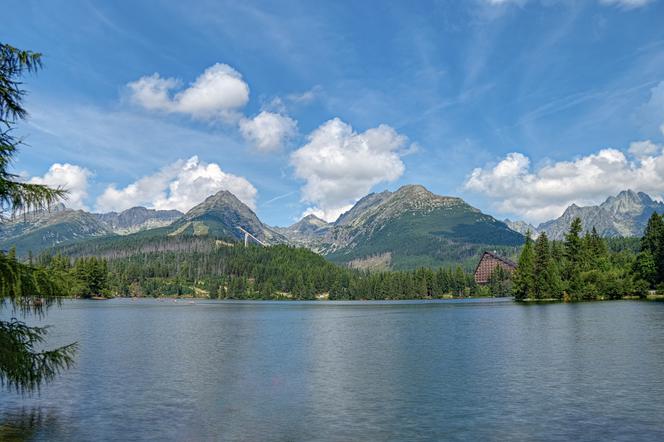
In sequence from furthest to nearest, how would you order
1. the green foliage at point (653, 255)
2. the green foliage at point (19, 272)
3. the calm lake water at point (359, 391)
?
the green foliage at point (653, 255) < the calm lake water at point (359, 391) < the green foliage at point (19, 272)

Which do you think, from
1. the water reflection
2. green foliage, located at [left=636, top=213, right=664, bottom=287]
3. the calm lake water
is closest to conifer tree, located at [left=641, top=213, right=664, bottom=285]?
green foliage, located at [left=636, top=213, right=664, bottom=287]

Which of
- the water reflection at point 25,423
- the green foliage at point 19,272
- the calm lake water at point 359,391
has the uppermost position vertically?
the green foliage at point 19,272

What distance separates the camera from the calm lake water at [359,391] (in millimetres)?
33625

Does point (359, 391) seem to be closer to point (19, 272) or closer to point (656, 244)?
point (19, 272)

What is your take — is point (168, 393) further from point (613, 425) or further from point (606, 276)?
point (606, 276)

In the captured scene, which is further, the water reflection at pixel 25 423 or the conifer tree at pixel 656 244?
the conifer tree at pixel 656 244

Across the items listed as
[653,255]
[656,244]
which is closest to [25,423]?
[656,244]

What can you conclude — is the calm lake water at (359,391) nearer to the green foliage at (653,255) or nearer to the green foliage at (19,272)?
the green foliage at (19,272)

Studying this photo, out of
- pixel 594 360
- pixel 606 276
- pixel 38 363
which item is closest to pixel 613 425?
pixel 594 360

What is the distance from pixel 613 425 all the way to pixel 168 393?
34.9m

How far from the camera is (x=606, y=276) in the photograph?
187625 mm

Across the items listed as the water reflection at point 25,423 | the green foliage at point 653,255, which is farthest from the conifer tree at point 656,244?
the water reflection at point 25,423

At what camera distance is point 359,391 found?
150 feet

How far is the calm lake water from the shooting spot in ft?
110
